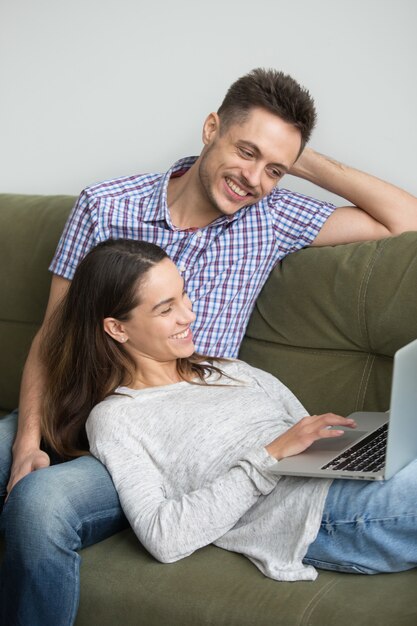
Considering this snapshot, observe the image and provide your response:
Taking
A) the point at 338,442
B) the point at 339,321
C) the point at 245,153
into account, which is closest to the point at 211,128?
the point at 245,153

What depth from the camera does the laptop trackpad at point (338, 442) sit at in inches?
64.8

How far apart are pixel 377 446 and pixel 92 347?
62 centimetres

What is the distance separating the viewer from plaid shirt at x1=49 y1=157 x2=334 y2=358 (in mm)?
2129

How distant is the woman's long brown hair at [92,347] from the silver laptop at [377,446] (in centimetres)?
37

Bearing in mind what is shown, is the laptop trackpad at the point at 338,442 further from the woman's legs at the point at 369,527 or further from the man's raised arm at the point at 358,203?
the man's raised arm at the point at 358,203

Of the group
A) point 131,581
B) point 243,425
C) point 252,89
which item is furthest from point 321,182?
point 131,581

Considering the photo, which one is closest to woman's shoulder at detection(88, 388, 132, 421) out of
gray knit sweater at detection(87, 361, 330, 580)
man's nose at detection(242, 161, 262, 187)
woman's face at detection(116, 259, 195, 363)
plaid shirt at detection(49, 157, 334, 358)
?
gray knit sweater at detection(87, 361, 330, 580)

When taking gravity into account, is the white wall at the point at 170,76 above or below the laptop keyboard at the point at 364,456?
above

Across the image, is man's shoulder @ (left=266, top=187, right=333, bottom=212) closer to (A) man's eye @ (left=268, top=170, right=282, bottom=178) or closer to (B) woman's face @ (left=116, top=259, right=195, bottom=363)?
(A) man's eye @ (left=268, top=170, right=282, bottom=178)

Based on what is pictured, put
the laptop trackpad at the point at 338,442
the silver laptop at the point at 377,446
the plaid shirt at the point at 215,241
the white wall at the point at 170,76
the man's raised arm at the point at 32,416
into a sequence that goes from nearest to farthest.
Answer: the silver laptop at the point at 377,446 < the laptop trackpad at the point at 338,442 < the man's raised arm at the point at 32,416 < the plaid shirt at the point at 215,241 < the white wall at the point at 170,76

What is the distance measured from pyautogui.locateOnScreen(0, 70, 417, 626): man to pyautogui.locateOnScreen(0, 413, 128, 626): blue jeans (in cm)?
20

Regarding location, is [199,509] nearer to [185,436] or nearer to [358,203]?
[185,436]

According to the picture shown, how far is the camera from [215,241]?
7.06ft

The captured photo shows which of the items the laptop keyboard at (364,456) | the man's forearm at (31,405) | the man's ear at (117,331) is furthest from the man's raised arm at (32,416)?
the laptop keyboard at (364,456)
